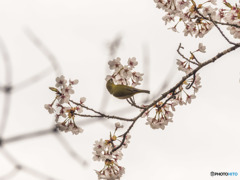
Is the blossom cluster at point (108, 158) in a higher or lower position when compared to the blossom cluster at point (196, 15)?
lower

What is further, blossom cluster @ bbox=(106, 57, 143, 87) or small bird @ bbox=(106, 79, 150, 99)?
blossom cluster @ bbox=(106, 57, 143, 87)

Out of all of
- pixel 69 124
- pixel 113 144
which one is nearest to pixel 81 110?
pixel 69 124

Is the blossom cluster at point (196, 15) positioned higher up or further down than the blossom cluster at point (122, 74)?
higher up

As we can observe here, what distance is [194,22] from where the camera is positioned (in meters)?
4.58

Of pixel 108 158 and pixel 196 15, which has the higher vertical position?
pixel 196 15

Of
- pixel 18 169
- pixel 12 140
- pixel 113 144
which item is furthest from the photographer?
pixel 113 144

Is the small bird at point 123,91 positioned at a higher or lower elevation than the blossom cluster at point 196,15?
lower

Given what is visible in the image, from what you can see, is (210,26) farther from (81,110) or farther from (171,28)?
(81,110)

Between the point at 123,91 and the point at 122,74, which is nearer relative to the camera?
the point at 123,91

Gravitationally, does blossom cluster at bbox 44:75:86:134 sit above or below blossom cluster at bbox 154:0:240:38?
below

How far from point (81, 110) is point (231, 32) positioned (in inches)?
96.9

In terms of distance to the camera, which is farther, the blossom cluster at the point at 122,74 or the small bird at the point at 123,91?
the blossom cluster at the point at 122,74

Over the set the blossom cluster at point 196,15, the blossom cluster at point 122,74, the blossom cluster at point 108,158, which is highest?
the blossom cluster at point 196,15

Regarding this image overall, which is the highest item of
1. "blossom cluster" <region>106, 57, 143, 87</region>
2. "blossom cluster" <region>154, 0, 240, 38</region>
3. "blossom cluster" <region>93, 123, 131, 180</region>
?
"blossom cluster" <region>154, 0, 240, 38</region>
